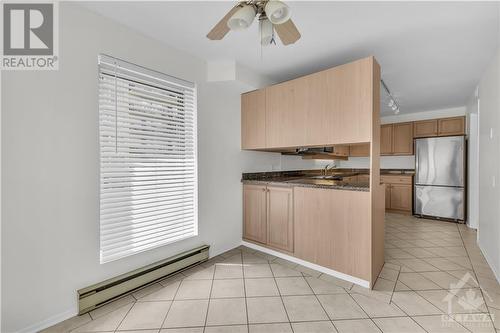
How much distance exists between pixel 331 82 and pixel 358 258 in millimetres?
1841

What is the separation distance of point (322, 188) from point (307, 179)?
1.01 m

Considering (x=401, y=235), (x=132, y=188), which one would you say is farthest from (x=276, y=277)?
(x=401, y=235)

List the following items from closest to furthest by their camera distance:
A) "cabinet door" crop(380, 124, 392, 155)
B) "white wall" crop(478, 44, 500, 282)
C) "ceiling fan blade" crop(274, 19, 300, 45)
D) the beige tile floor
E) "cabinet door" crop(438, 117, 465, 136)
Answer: "ceiling fan blade" crop(274, 19, 300, 45), the beige tile floor, "white wall" crop(478, 44, 500, 282), "cabinet door" crop(438, 117, 465, 136), "cabinet door" crop(380, 124, 392, 155)

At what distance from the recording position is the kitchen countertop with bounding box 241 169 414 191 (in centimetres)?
237

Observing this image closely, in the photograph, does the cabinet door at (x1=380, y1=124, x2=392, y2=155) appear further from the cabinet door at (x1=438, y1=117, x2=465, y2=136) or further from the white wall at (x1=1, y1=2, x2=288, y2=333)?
the white wall at (x1=1, y1=2, x2=288, y2=333)

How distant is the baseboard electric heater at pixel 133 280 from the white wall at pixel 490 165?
3267 millimetres

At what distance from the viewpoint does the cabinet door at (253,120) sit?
3059 mm

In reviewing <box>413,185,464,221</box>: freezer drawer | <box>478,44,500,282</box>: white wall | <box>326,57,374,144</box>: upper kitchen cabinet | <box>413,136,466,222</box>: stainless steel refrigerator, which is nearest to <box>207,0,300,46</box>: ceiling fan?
<box>326,57,374,144</box>: upper kitchen cabinet

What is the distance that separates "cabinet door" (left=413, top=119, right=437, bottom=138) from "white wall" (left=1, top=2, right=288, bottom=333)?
5.79m

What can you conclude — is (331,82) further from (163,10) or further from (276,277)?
(276,277)

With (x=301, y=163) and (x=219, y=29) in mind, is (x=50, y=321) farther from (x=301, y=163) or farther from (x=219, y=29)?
(x=301, y=163)

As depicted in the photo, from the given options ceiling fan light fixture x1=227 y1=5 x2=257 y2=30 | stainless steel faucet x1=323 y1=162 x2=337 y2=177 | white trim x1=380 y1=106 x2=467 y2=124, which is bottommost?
stainless steel faucet x1=323 y1=162 x2=337 y2=177

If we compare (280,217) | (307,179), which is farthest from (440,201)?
(280,217)

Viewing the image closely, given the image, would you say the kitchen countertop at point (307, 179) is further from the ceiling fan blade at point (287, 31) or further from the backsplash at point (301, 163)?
the ceiling fan blade at point (287, 31)
